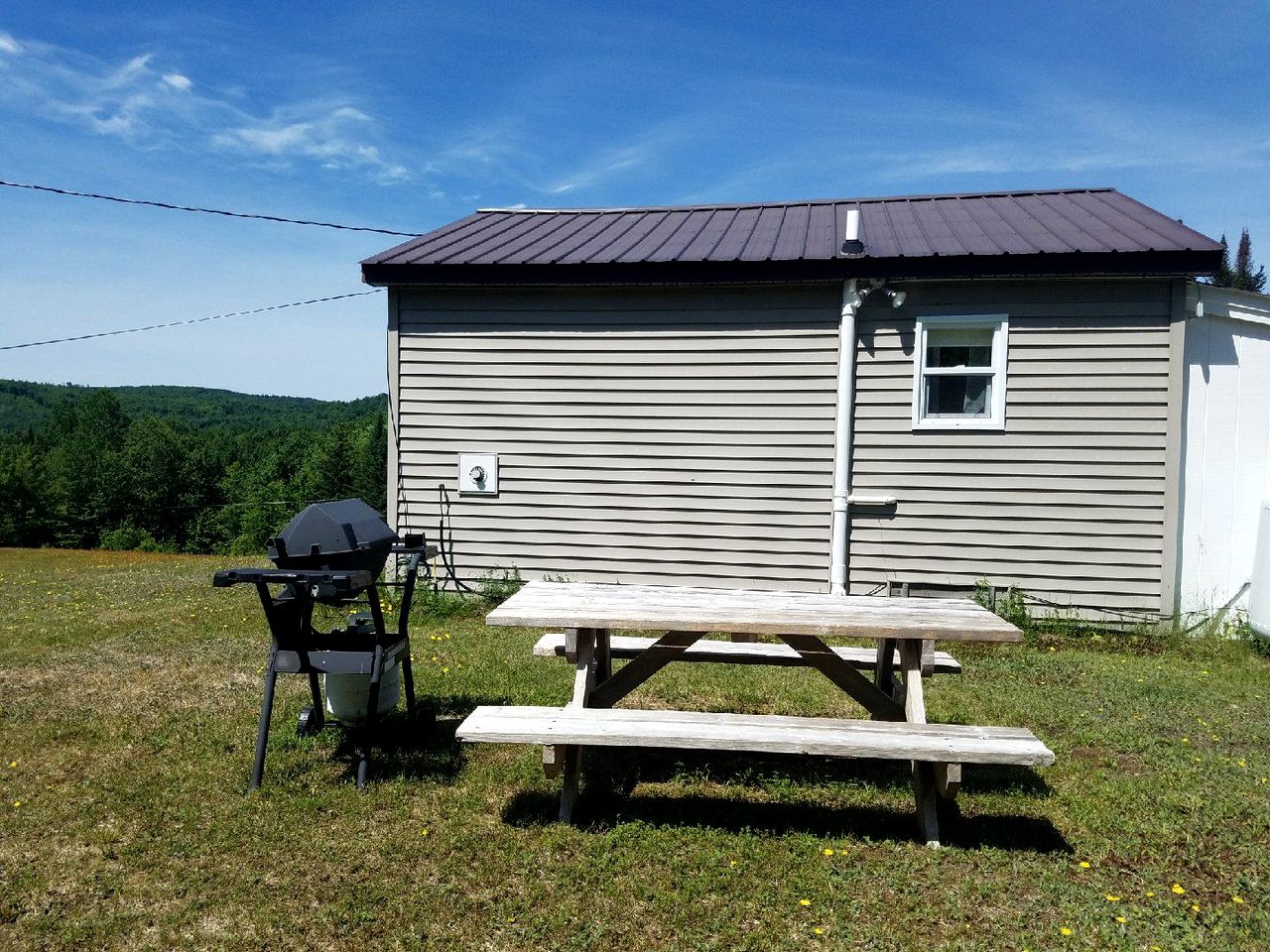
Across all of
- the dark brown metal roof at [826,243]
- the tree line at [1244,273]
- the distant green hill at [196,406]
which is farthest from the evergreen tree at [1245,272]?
the distant green hill at [196,406]

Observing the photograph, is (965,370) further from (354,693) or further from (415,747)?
(354,693)

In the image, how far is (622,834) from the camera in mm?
3445

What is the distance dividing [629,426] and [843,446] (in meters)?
1.93

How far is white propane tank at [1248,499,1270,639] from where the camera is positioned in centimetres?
679

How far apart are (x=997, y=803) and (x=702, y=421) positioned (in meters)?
4.64

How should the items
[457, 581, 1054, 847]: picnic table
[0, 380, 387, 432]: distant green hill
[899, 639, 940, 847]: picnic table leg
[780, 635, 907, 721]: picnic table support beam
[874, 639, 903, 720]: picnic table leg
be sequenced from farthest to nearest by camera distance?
[0, 380, 387, 432]: distant green hill, [874, 639, 903, 720]: picnic table leg, [780, 635, 907, 721]: picnic table support beam, [899, 639, 940, 847]: picnic table leg, [457, 581, 1054, 847]: picnic table

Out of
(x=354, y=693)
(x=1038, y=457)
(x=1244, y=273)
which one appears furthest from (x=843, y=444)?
(x=1244, y=273)

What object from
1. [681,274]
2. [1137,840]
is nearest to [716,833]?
[1137,840]

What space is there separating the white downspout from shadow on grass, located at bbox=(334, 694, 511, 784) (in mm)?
3614

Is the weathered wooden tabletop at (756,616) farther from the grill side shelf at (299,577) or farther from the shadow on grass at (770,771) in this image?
the shadow on grass at (770,771)

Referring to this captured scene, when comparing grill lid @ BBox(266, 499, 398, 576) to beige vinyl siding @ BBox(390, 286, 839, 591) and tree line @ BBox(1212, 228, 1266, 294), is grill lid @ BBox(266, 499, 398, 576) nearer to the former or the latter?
beige vinyl siding @ BBox(390, 286, 839, 591)

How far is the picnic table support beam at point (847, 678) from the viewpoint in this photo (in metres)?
3.84

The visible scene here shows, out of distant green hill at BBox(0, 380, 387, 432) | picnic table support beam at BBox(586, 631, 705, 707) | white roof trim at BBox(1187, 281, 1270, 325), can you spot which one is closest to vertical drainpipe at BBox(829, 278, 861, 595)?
white roof trim at BBox(1187, 281, 1270, 325)

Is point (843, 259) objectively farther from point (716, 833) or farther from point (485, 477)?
point (716, 833)
